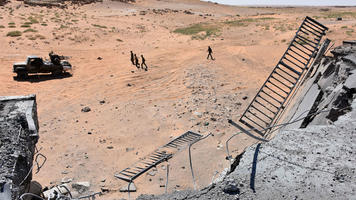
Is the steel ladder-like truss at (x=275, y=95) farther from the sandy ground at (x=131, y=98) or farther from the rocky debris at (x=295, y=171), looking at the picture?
the sandy ground at (x=131, y=98)

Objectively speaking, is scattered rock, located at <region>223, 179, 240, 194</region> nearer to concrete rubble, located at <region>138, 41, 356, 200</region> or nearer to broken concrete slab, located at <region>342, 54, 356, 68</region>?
concrete rubble, located at <region>138, 41, 356, 200</region>

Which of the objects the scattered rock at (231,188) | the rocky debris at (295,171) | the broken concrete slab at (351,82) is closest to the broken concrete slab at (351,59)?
the broken concrete slab at (351,82)

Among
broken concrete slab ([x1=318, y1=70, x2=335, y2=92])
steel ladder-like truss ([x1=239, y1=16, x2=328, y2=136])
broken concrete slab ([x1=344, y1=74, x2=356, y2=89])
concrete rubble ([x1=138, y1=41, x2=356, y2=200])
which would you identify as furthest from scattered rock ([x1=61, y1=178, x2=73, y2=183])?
broken concrete slab ([x1=344, y1=74, x2=356, y2=89])

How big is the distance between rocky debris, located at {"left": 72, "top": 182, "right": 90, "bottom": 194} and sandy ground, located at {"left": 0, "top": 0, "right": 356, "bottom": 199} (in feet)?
0.72

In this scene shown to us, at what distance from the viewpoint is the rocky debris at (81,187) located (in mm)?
7699

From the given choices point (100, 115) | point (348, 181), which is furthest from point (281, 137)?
point (100, 115)

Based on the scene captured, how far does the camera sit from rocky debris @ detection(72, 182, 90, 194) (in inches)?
303

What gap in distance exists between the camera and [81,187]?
7.80m

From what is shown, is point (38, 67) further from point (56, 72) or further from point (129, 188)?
point (129, 188)

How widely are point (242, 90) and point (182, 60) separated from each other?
7.62m

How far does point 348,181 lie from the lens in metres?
3.99

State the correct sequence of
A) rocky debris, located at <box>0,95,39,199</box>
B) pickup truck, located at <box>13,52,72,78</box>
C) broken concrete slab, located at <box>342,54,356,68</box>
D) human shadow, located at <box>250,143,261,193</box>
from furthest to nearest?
pickup truck, located at <box>13,52,72,78</box>
broken concrete slab, located at <box>342,54,356,68</box>
rocky debris, located at <box>0,95,39,199</box>
human shadow, located at <box>250,143,261,193</box>

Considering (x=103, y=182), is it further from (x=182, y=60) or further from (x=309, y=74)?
(x=182, y=60)

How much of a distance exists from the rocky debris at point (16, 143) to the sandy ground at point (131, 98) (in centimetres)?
238
